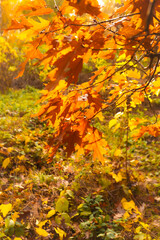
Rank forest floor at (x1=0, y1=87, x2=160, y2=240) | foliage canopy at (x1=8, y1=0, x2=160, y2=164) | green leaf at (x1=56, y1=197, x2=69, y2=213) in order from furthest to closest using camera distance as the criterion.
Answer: green leaf at (x1=56, y1=197, x2=69, y2=213) < forest floor at (x1=0, y1=87, x2=160, y2=240) < foliage canopy at (x1=8, y1=0, x2=160, y2=164)

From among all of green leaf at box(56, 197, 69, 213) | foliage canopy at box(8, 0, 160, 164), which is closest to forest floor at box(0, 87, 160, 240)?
green leaf at box(56, 197, 69, 213)

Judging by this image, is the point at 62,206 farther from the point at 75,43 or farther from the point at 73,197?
the point at 75,43

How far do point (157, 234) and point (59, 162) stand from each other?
1289mm

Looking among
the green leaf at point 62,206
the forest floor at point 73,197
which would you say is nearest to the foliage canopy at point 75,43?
the forest floor at point 73,197

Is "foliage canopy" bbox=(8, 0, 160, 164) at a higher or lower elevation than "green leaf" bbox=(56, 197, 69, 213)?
higher

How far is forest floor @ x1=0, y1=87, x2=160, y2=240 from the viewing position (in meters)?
1.44

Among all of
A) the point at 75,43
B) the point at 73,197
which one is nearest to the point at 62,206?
the point at 73,197

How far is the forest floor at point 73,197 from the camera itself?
1.44m

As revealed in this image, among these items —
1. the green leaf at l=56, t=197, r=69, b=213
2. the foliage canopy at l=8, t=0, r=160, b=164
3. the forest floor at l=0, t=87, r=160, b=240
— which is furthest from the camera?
the green leaf at l=56, t=197, r=69, b=213

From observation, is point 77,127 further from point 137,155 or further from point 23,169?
point 137,155

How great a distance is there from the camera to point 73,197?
1730 millimetres

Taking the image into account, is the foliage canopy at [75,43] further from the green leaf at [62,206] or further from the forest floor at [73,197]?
the green leaf at [62,206]

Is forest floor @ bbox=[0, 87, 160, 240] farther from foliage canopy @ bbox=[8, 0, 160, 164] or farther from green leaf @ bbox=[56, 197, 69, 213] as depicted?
foliage canopy @ bbox=[8, 0, 160, 164]

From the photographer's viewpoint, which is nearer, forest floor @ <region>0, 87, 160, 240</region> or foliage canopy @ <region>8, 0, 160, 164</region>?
foliage canopy @ <region>8, 0, 160, 164</region>
